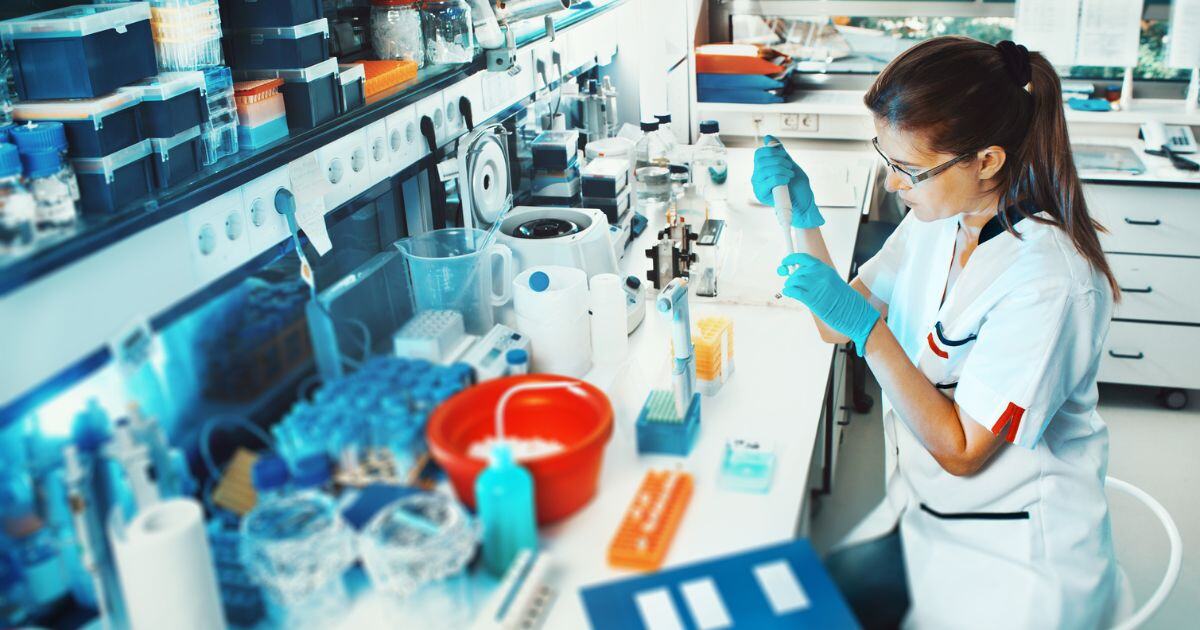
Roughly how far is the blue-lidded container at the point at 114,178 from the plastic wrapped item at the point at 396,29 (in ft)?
2.81

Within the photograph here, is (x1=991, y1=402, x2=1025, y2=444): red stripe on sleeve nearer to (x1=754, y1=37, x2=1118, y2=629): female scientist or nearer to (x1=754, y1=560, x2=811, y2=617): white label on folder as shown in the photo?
(x1=754, y1=37, x2=1118, y2=629): female scientist

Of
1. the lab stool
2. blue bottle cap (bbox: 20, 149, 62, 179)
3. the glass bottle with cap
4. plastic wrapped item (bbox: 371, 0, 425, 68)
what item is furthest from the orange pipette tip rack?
the lab stool

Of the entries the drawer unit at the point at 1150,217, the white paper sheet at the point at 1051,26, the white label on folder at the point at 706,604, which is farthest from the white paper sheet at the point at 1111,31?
the white label on folder at the point at 706,604

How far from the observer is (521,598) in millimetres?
1330

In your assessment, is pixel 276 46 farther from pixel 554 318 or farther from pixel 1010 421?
pixel 1010 421

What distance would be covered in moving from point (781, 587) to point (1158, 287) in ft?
8.67

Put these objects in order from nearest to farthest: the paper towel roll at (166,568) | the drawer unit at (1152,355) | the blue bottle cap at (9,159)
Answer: the paper towel roll at (166,568)
the blue bottle cap at (9,159)
the drawer unit at (1152,355)

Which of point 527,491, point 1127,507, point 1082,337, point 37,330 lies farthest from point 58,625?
point 1127,507

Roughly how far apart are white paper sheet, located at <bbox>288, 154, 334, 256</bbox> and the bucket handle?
35 cm

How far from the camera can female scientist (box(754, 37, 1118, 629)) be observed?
167cm

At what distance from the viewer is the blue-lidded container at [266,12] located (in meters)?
1.93

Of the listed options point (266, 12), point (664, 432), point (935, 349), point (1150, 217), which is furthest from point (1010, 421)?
point (1150, 217)

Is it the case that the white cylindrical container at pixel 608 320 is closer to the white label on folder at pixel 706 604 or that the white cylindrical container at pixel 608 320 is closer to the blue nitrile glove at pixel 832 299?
the blue nitrile glove at pixel 832 299

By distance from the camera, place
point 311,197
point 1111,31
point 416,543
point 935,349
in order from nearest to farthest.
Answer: point 416,543
point 935,349
point 311,197
point 1111,31
